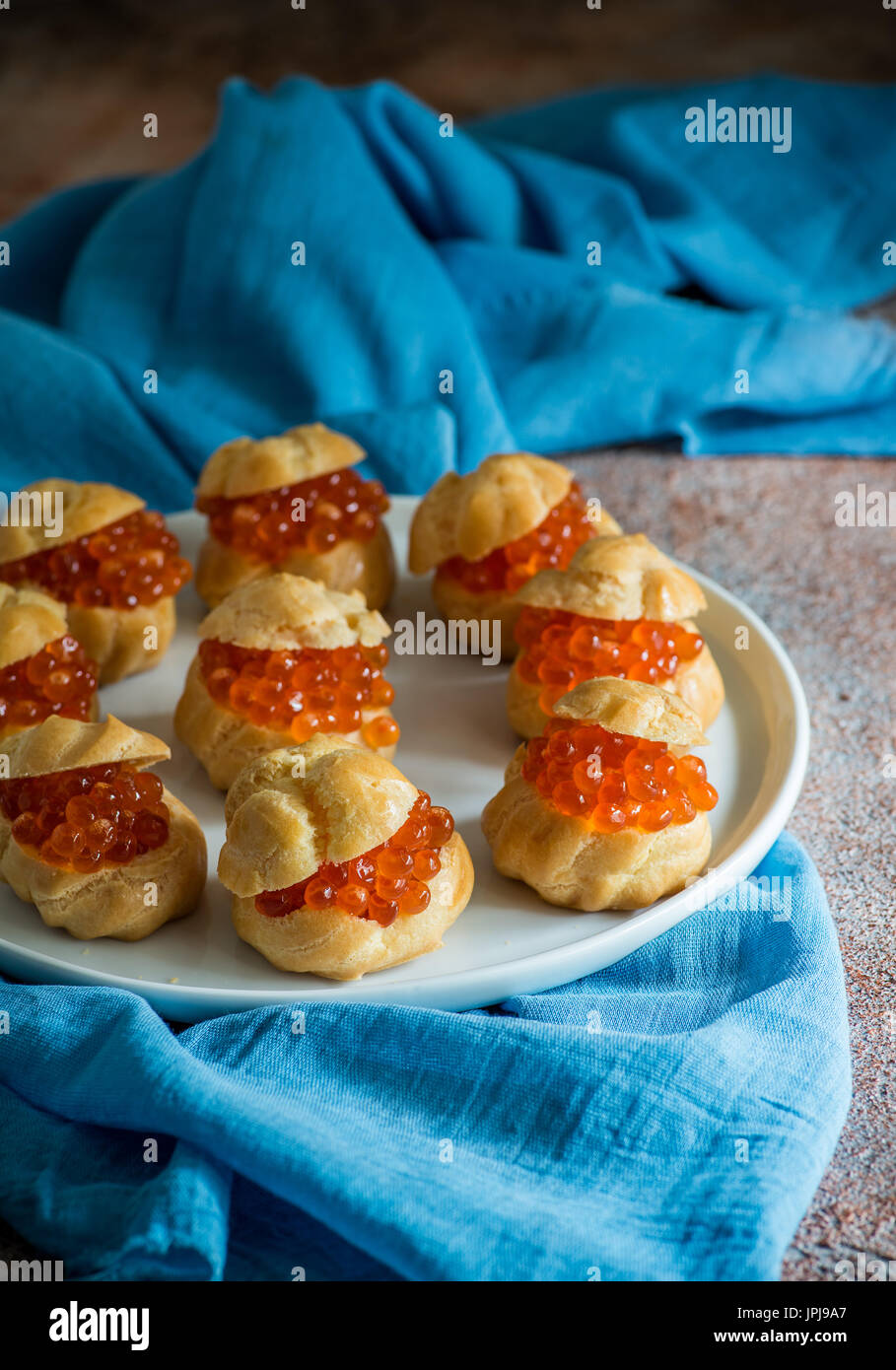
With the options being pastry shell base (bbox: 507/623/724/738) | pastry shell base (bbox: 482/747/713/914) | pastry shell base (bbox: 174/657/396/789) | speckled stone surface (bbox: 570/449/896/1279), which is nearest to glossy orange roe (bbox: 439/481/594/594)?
pastry shell base (bbox: 507/623/724/738)

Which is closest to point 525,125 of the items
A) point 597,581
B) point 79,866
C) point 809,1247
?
point 597,581

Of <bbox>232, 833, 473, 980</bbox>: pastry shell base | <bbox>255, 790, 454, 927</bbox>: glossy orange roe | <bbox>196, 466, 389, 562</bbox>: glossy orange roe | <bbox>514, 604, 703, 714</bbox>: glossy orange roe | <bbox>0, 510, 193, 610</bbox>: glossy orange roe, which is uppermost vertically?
<bbox>196, 466, 389, 562</bbox>: glossy orange roe

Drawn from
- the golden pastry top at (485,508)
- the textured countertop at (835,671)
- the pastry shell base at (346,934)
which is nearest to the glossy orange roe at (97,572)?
the golden pastry top at (485,508)

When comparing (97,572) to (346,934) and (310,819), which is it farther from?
(346,934)

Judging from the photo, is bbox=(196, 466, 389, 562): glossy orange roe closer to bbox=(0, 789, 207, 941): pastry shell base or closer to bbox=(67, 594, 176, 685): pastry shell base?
bbox=(67, 594, 176, 685): pastry shell base

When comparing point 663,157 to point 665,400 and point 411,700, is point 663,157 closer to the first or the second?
point 665,400

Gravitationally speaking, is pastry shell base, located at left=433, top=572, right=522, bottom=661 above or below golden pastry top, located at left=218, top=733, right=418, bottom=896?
above
